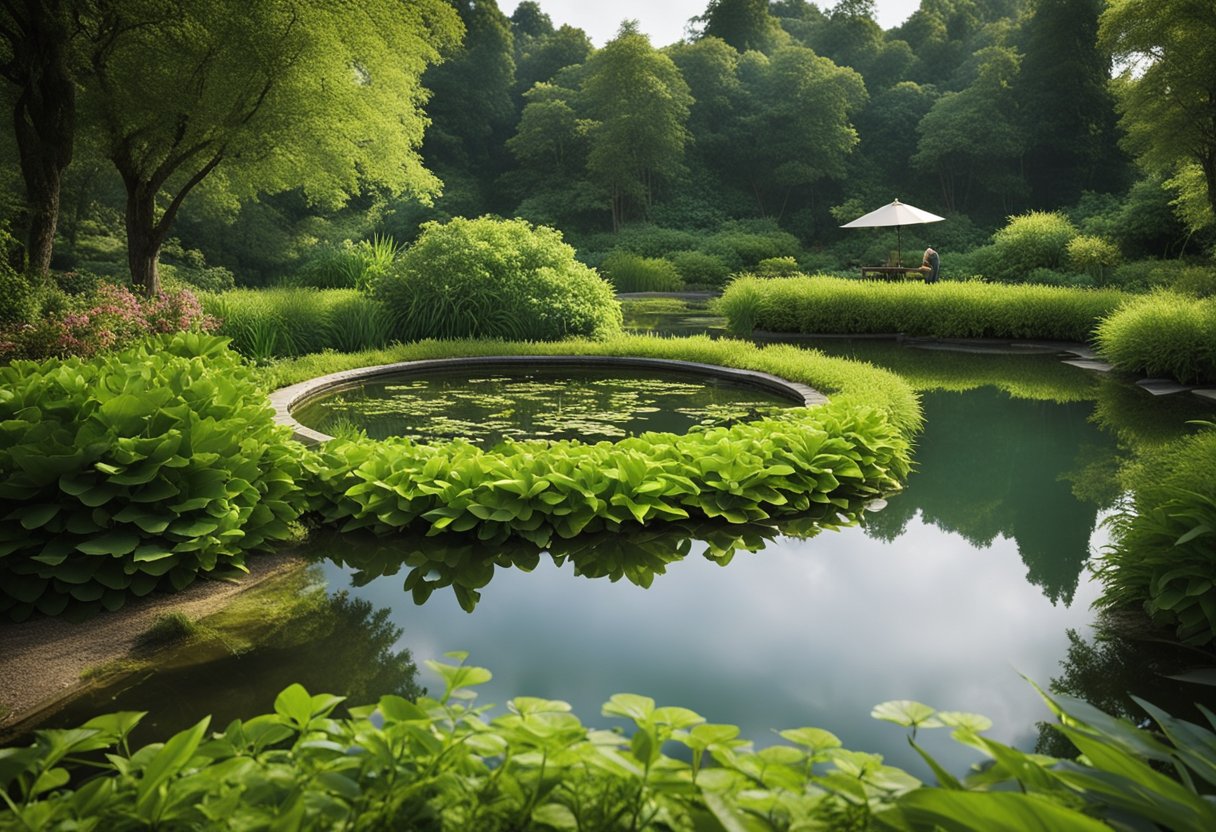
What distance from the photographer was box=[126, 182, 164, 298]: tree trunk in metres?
12.4

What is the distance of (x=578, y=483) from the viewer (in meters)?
4.33

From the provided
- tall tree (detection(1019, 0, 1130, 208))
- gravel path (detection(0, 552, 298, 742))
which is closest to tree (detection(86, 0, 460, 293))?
gravel path (detection(0, 552, 298, 742))

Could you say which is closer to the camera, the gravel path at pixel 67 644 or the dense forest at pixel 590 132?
the gravel path at pixel 67 644

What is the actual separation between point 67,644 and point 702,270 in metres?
22.4

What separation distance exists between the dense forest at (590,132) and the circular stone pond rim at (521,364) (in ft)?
11.3

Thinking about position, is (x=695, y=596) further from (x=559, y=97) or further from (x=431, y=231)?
(x=559, y=97)

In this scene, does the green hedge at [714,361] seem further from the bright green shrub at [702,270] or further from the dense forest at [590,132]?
the bright green shrub at [702,270]

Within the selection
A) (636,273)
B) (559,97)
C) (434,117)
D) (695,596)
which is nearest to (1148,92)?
(636,273)

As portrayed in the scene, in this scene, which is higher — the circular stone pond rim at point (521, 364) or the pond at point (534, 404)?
the circular stone pond rim at point (521, 364)

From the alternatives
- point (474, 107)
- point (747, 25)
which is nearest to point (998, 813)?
point (474, 107)

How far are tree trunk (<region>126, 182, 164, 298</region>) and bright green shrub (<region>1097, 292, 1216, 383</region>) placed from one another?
12.7 metres

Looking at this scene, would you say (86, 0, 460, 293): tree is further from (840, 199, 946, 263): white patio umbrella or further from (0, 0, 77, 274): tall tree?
(840, 199, 946, 263): white patio umbrella

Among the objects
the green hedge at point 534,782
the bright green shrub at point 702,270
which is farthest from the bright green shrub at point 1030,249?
the green hedge at point 534,782

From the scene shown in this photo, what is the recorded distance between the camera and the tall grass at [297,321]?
9852 mm
